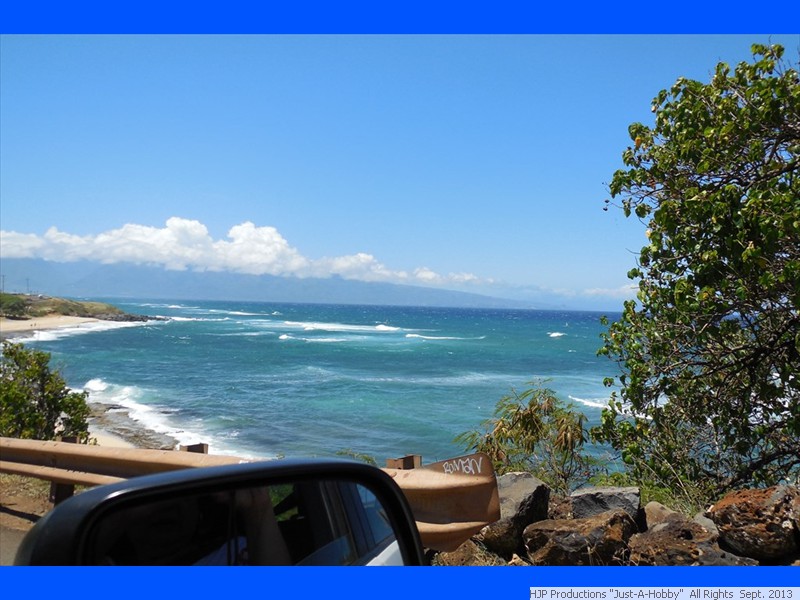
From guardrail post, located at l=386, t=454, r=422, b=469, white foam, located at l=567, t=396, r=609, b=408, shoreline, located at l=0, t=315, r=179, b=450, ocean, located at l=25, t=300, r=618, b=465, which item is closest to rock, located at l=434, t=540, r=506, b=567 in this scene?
guardrail post, located at l=386, t=454, r=422, b=469

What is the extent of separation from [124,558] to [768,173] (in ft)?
20.3

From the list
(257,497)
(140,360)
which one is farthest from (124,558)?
(140,360)

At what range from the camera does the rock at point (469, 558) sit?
194 inches

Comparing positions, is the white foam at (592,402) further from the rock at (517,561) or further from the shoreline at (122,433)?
the rock at (517,561)

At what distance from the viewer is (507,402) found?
895cm

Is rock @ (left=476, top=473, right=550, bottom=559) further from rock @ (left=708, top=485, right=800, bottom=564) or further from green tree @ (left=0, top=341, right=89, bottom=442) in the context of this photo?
green tree @ (left=0, top=341, right=89, bottom=442)

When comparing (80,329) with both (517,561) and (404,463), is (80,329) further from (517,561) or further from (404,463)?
(404,463)

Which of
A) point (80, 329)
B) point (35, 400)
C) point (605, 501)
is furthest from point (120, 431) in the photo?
point (80, 329)

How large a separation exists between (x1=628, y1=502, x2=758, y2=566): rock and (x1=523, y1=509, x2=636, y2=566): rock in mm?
105

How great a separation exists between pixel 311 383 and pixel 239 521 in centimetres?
3514

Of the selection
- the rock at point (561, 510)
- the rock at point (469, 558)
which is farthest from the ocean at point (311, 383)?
the rock at point (469, 558)

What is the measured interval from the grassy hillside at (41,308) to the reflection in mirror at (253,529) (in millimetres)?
51130

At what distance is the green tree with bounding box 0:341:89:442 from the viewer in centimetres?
891

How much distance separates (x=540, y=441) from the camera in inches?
328
